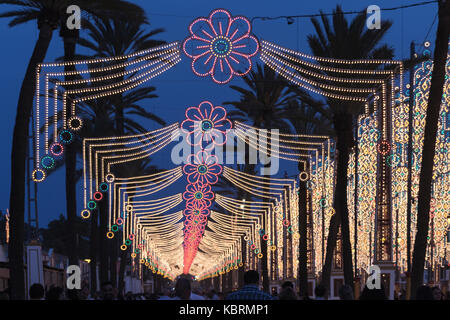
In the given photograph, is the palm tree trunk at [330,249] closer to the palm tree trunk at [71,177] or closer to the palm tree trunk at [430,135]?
the palm tree trunk at [71,177]

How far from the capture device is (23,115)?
26625mm

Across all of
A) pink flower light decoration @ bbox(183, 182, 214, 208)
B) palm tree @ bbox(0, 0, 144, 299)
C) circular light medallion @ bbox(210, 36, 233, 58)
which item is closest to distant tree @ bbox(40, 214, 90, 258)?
pink flower light decoration @ bbox(183, 182, 214, 208)

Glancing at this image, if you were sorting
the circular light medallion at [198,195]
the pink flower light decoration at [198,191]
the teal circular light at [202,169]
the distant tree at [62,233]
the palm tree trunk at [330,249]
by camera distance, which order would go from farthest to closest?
the distant tree at [62,233] < the circular light medallion at [198,195] < the pink flower light decoration at [198,191] < the palm tree trunk at [330,249] < the teal circular light at [202,169]

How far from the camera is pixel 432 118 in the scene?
23.0 m

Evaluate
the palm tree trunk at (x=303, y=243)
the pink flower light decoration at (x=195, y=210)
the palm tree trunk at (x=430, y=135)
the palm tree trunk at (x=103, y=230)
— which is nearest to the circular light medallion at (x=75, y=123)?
the palm tree trunk at (x=430, y=135)

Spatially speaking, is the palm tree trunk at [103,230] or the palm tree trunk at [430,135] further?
the palm tree trunk at [103,230]

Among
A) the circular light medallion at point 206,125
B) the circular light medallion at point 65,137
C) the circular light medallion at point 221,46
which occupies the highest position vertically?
the circular light medallion at point 221,46

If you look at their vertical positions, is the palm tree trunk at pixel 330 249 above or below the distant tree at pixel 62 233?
above

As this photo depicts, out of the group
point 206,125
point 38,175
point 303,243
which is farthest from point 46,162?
point 303,243

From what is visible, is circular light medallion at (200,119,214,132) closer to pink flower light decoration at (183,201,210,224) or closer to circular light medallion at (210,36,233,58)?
circular light medallion at (210,36,233,58)

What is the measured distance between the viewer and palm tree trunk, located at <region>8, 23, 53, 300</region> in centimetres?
2570

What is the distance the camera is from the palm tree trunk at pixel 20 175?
25703 mm
